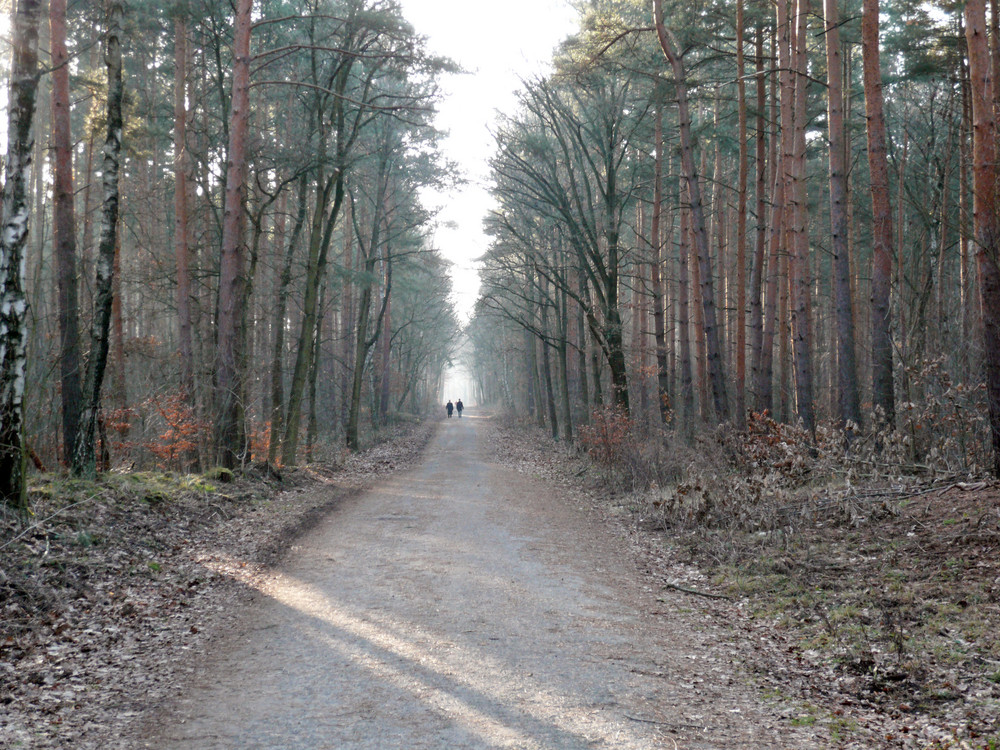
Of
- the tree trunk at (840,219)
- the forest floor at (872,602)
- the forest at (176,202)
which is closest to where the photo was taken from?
the forest floor at (872,602)

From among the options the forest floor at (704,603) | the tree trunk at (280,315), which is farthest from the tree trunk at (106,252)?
the tree trunk at (280,315)

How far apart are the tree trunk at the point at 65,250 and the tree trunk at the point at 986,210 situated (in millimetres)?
11811

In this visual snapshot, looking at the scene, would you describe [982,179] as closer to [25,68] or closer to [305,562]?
[305,562]

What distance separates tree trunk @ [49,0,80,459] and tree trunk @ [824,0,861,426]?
1179cm

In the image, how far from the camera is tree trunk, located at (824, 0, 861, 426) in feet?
38.7

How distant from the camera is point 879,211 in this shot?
36.0 feet

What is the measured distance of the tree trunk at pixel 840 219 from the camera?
11797 mm

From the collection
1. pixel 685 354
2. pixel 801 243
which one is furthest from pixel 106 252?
pixel 685 354

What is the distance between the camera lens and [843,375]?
12102 mm

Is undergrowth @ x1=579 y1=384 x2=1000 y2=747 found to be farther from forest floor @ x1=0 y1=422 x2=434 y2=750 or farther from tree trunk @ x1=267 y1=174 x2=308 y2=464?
tree trunk @ x1=267 y1=174 x2=308 y2=464

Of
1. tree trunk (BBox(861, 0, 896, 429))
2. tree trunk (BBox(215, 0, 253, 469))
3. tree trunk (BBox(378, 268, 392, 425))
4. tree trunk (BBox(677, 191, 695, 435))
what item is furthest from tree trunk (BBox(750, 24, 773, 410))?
tree trunk (BBox(378, 268, 392, 425))

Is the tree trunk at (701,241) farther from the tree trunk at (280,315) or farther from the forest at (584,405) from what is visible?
the tree trunk at (280,315)

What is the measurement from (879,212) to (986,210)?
276cm

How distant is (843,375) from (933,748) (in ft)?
30.0
